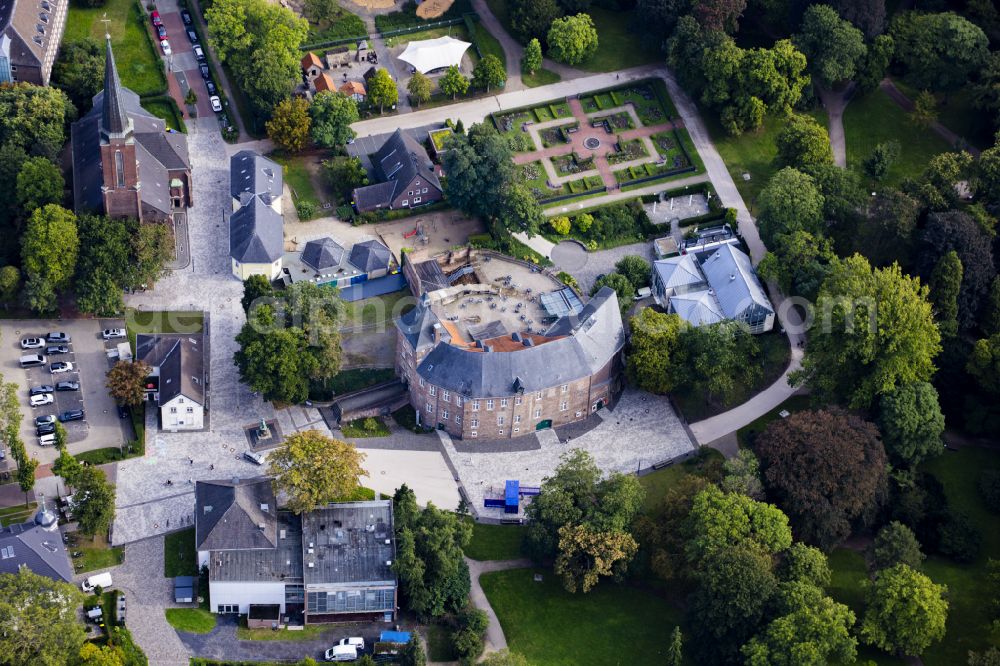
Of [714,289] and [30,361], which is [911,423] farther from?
[30,361]

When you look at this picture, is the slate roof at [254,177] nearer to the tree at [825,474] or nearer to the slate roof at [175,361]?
the slate roof at [175,361]

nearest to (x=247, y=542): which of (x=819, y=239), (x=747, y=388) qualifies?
(x=747, y=388)

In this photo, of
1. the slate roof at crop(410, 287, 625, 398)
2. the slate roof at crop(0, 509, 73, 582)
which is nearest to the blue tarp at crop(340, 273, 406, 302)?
the slate roof at crop(410, 287, 625, 398)

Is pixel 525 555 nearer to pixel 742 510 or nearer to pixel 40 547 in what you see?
pixel 742 510

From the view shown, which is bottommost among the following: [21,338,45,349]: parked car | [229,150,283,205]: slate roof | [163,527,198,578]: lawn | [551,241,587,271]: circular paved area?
[163,527,198,578]: lawn

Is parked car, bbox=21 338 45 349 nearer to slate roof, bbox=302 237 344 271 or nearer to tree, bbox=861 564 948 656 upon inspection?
slate roof, bbox=302 237 344 271

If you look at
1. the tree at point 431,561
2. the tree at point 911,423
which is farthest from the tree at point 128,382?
the tree at point 911,423

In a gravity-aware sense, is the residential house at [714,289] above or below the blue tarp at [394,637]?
above
